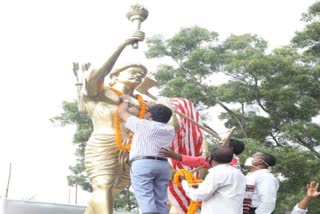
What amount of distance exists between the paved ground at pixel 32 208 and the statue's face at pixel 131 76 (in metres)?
1.32

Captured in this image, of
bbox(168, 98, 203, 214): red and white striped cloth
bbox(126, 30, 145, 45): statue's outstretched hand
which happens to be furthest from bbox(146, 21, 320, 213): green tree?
bbox(126, 30, 145, 45): statue's outstretched hand

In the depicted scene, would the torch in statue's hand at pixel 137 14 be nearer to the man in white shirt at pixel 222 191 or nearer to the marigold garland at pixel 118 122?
the marigold garland at pixel 118 122

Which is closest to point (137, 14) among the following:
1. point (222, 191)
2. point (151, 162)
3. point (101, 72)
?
point (101, 72)

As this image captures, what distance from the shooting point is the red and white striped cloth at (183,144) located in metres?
5.25

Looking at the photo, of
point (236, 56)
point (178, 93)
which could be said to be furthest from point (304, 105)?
point (178, 93)

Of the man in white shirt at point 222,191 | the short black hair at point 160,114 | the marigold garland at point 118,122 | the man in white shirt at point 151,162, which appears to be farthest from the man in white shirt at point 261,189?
the marigold garland at point 118,122

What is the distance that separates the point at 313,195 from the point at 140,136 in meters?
1.44

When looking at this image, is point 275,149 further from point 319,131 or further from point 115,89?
point 115,89

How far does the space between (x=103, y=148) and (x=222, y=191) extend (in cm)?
130

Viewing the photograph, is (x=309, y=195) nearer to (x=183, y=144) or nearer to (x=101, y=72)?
(x=183, y=144)

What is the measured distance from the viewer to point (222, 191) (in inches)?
141

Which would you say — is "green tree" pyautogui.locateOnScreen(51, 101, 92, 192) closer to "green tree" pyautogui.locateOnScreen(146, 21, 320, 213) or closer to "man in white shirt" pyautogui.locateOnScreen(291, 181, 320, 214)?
"green tree" pyautogui.locateOnScreen(146, 21, 320, 213)

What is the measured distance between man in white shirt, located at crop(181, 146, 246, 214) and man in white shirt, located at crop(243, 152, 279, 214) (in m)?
0.52

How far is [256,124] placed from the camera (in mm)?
13258
